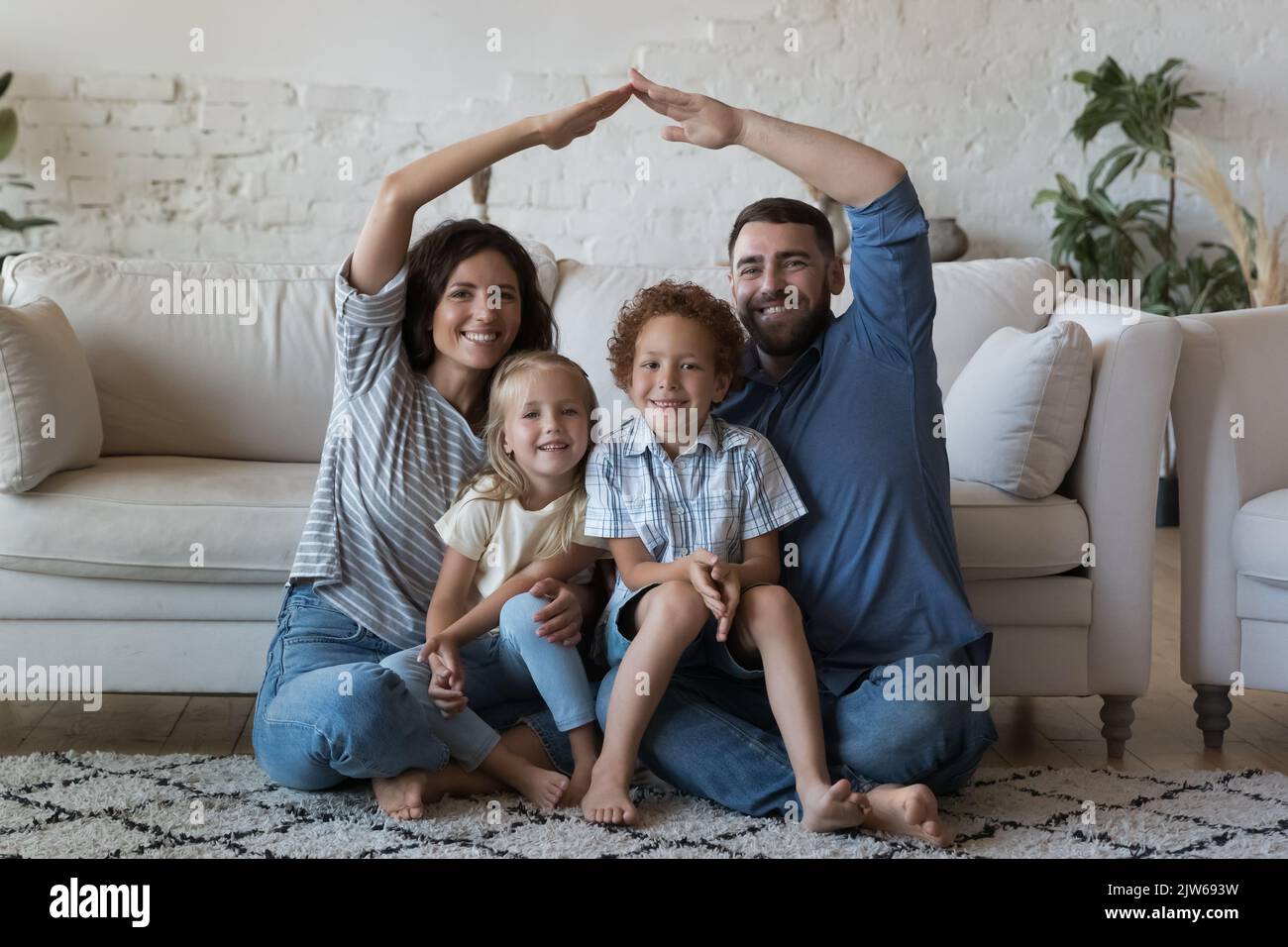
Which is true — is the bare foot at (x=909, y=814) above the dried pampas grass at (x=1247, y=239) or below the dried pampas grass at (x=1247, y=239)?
below

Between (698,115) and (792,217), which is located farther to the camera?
(792,217)

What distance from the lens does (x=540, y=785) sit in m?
1.74

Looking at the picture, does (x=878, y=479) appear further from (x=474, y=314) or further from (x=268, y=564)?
(x=268, y=564)

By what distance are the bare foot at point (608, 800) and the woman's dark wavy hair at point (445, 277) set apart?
68cm

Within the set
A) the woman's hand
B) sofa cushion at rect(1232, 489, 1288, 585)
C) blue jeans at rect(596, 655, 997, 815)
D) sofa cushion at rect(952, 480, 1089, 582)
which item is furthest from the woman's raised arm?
sofa cushion at rect(1232, 489, 1288, 585)

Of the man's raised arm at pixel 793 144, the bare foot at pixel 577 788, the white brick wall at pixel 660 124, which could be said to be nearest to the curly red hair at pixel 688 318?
the man's raised arm at pixel 793 144

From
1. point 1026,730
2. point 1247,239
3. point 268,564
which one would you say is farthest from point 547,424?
point 1247,239

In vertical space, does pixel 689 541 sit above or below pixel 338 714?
above

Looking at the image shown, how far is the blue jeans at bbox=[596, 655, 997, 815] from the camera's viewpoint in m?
1.69

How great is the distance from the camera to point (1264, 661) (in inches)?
84.4

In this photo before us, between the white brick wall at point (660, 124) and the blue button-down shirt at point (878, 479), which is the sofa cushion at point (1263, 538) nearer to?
the blue button-down shirt at point (878, 479)

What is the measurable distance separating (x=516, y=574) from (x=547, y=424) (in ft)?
0.72

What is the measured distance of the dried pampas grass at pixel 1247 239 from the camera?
4316 mm
